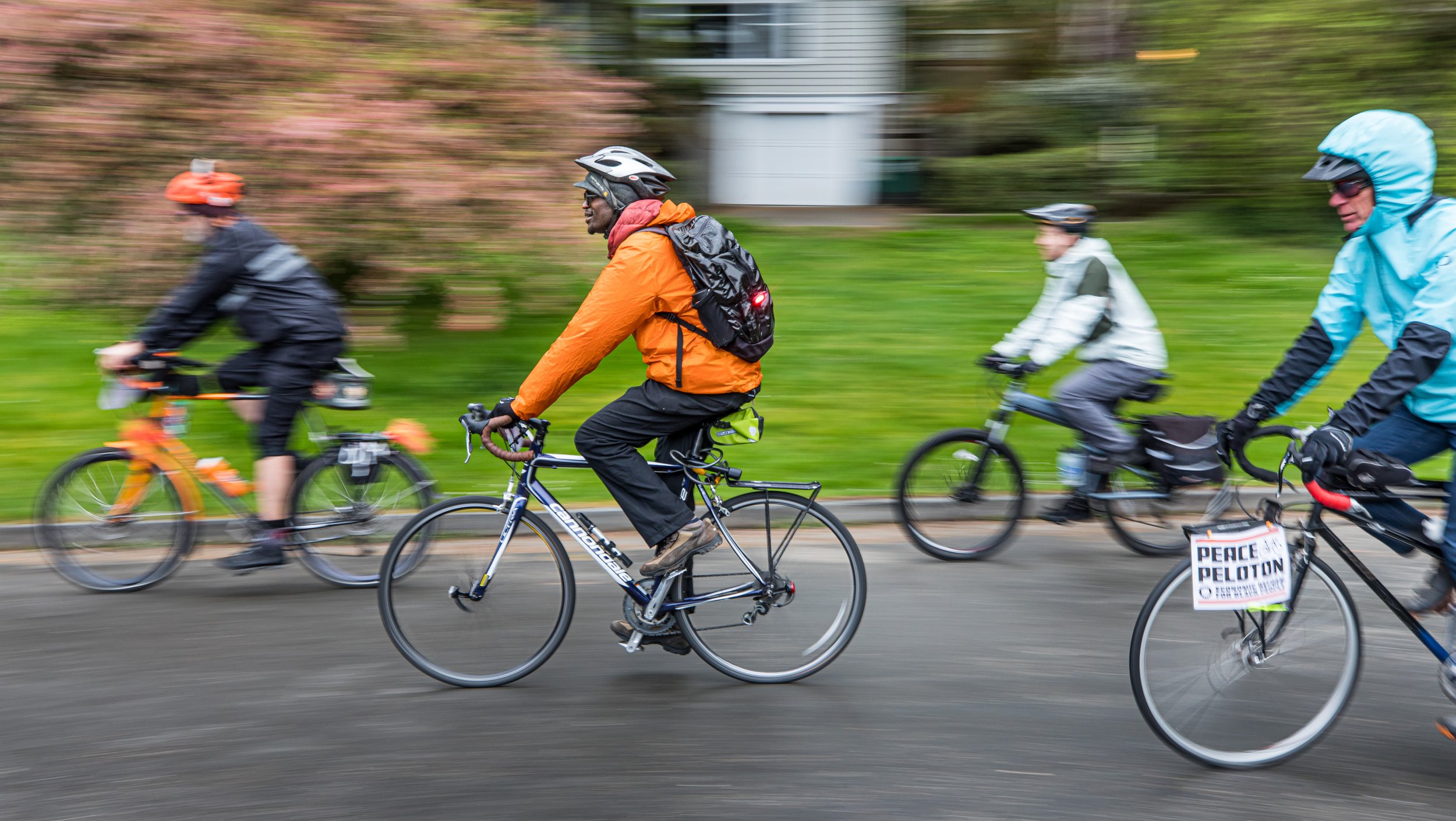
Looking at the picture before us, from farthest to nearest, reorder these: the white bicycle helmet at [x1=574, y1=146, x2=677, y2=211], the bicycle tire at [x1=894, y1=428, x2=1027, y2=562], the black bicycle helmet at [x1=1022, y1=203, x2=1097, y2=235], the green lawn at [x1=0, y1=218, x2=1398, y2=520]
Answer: the green lawn at [x1=0, y1=218, x2=1398, y2=520], the bicycle tire at [x1=894, y1=428, x2=1027, y2=562], the black bicycle helmet at [x1=1022, y1=203, x2=1097, y2=235], the white bicycle helmet at [x1=574, y1=146, x2=677, y2=211]

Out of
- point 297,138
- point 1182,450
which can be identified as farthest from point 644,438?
point 297,138

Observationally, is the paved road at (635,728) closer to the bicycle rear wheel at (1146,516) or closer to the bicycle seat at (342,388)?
the bicycle rear wheel at (1146,516)

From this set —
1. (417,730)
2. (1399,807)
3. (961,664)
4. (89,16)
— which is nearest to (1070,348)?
(961,664)

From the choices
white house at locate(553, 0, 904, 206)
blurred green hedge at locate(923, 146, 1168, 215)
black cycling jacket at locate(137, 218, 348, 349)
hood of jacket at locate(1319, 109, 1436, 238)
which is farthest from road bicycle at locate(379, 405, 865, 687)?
white house at locate(553, 0, 904, 206)

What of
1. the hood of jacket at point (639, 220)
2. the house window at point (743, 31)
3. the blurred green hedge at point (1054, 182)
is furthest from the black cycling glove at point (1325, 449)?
the house window at point (743, 31)

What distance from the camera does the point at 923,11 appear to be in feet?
52.3

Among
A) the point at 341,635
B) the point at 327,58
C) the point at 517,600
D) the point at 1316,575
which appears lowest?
the point at 341,635

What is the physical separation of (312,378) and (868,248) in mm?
7829

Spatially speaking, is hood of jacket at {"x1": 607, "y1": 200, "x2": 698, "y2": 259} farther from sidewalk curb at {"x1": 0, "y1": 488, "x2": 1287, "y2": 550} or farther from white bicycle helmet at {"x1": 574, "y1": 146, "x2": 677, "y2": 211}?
sidewalk curb at {"x1": 0, "y1": 488, "x2": 1287, "y2": 550}

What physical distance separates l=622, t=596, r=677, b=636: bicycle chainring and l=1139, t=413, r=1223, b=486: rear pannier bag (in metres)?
2.72

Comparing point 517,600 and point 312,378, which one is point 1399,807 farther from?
point 312,378

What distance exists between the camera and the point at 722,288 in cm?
427

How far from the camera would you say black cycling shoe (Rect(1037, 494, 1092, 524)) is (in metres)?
6.21

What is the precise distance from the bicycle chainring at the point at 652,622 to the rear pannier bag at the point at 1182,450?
8.93 ft
